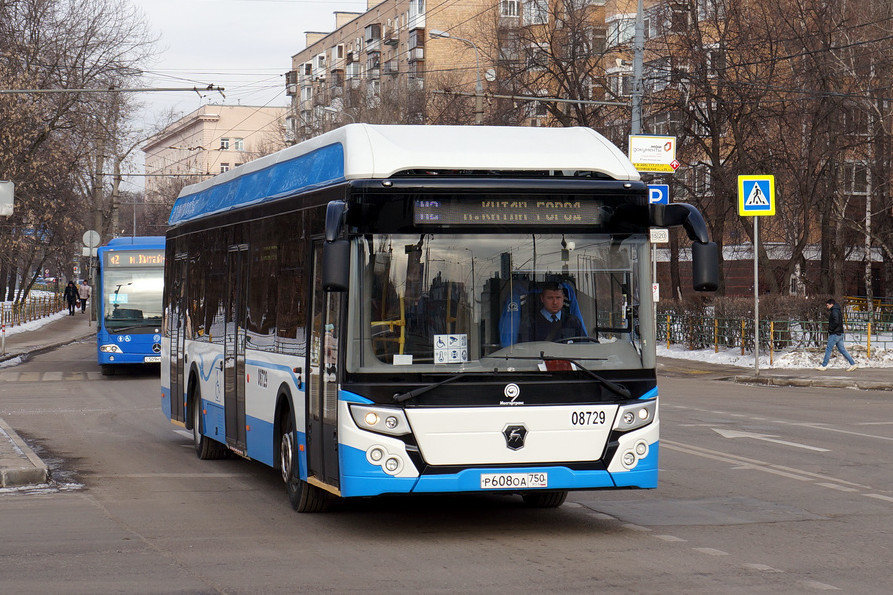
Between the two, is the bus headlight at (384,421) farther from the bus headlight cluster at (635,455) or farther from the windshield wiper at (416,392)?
the bus headlight cluster at (635,455)

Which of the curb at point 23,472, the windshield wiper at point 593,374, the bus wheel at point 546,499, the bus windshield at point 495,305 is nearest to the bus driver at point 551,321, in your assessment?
the bus windshield at point 495,305

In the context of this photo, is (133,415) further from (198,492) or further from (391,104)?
(391,104)

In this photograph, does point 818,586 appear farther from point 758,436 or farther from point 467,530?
point 758,436

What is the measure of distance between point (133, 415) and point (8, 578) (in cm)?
1226

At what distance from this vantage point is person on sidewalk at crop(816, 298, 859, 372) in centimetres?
2722

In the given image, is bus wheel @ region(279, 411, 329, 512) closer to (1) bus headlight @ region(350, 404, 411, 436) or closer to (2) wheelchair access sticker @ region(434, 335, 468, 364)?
(1) bus headlight @ region(350, 404, 411, 436)

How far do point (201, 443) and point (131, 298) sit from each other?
612 inches

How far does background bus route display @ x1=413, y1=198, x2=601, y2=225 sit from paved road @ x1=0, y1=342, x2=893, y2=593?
7.10 ft

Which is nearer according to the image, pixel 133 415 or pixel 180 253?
pixel 180 253

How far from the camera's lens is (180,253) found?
15.5 metres

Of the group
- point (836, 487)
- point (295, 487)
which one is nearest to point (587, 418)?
point (295, 487)

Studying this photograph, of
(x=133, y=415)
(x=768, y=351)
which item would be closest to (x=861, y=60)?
(x=768, y=351)

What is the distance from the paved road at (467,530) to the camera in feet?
24.9

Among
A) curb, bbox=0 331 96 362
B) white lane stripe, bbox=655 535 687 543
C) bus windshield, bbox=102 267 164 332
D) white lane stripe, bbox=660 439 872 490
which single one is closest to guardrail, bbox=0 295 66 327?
curb, bbox=0 331 96 362
